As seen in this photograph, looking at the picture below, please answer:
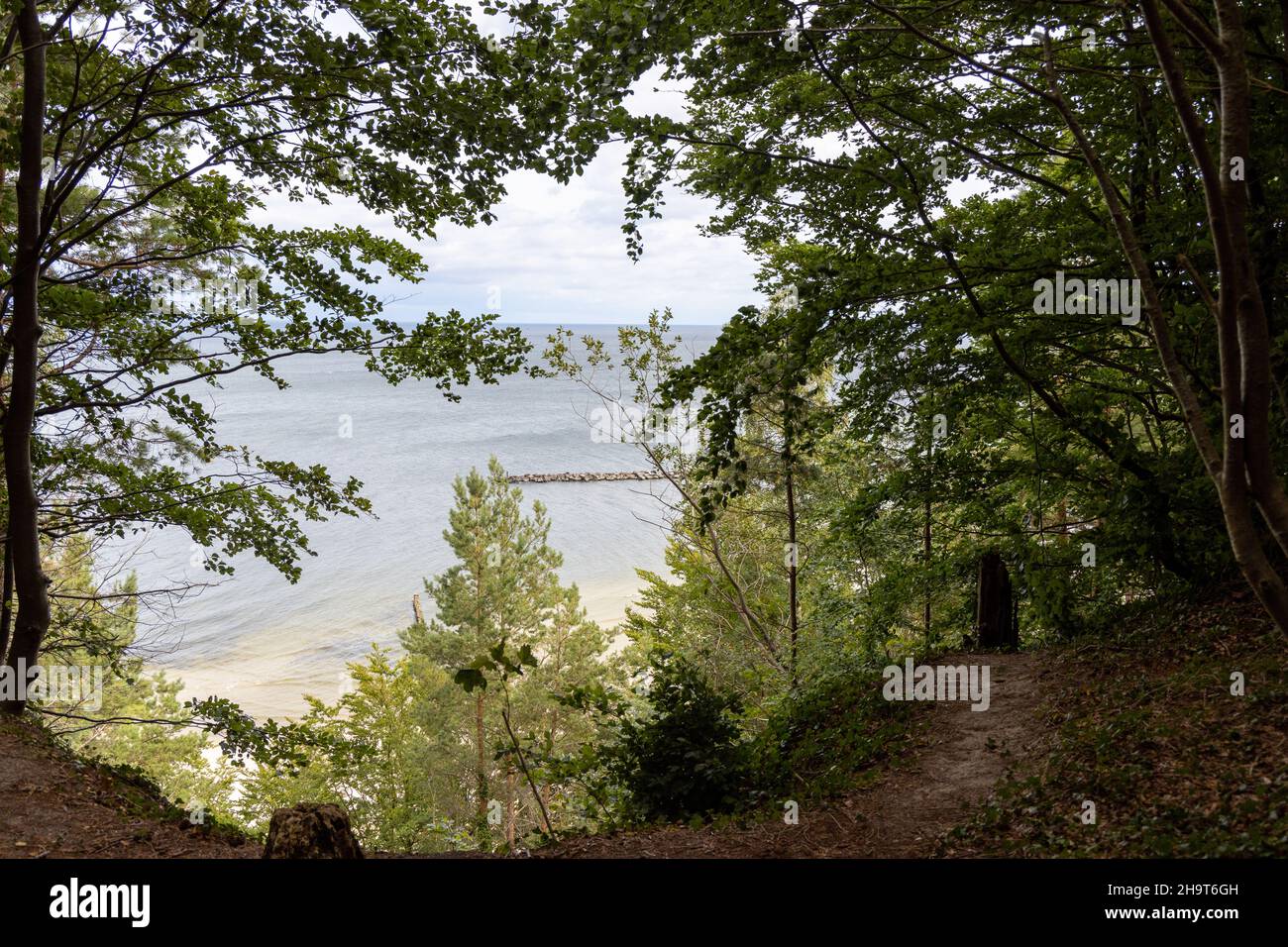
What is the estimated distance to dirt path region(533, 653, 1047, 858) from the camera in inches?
210

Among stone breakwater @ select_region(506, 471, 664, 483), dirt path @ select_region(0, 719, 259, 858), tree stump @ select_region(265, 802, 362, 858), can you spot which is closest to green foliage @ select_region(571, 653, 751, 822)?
tree stump @ select_region(265, 802, 362, 858)

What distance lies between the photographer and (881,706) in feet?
26.3

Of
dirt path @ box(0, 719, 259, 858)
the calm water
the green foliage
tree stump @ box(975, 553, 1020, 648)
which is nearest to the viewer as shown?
dirt path @ box(0, 719, 259, 858)

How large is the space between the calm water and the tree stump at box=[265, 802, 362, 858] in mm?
4034

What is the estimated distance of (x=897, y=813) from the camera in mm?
5734

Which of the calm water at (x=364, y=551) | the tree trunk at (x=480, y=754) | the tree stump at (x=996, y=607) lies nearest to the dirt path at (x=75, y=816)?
the calm water at (x=364, y=551)

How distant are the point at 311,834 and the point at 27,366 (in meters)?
5.05

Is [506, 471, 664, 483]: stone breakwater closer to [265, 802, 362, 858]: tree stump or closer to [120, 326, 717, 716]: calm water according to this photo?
[120, 326, 717, 716]: calm water

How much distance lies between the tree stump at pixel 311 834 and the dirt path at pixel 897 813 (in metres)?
1.95

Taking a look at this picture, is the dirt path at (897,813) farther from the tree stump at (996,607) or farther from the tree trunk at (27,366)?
the tree trunk at (27,366)

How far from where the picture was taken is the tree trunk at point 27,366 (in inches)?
229

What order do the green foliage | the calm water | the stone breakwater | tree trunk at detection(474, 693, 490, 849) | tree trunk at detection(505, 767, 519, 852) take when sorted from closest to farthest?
the green foliage → tree trunk at detection(474, 693, 490, 849) → tree trunk at detection(505, 767, 519, 852) → the calm water → the stone breakwater

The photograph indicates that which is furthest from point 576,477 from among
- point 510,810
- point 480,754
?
point 510,810
